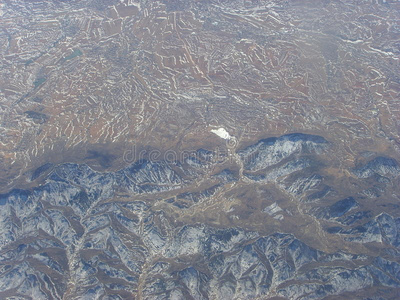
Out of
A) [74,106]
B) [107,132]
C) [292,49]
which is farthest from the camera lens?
[292,49]

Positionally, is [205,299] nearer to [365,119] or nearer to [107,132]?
[107,132]

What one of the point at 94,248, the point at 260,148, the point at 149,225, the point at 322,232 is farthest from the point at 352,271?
the point at 94,248

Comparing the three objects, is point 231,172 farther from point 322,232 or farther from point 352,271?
point 352,271

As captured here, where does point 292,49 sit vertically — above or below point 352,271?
above

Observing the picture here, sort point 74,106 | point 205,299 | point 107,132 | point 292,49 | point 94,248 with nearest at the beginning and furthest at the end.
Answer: point 205,299 → point 94,248 → point 107,132 → point 74,106 → point 292,49

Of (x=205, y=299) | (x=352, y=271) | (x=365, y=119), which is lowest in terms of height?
(x=205, y=299)

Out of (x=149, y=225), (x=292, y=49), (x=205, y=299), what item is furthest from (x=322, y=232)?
(x=292, y=49)

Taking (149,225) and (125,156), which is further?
(125,156)
